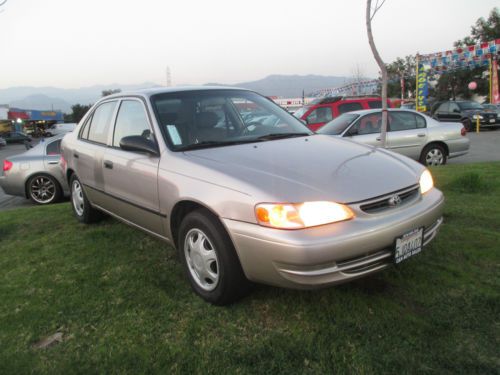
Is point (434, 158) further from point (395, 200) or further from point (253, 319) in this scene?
point (253, 319)

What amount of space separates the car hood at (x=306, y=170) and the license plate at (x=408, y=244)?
31 centimetres

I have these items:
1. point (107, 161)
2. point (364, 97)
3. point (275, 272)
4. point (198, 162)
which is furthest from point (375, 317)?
point (364, 97)

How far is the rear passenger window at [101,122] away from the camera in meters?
4.23

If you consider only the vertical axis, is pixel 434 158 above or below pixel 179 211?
below

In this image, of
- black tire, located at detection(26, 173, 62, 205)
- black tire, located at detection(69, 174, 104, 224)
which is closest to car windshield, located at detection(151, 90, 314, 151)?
black tire, located at detection(69, 174, 104, 224)

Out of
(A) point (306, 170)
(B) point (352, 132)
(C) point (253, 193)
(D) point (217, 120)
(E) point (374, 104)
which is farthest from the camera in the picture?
(E) point (374, 104)

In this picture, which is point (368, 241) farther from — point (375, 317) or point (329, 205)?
point (375, 317)

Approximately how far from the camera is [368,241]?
2.37 meters

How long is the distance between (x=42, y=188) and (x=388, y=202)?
715 centimetres

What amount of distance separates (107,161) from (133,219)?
0.68 m

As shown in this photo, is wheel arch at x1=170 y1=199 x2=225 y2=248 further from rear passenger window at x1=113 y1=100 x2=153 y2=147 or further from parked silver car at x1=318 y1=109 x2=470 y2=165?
parked silver car at x1=318 y1=109 x2=470 y2=165

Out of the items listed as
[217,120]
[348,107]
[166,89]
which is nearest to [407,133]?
[348,107]

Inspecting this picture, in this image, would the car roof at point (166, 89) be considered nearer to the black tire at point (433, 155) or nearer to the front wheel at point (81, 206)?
the front wheel at point (81, 206)

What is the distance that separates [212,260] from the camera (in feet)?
9.15
